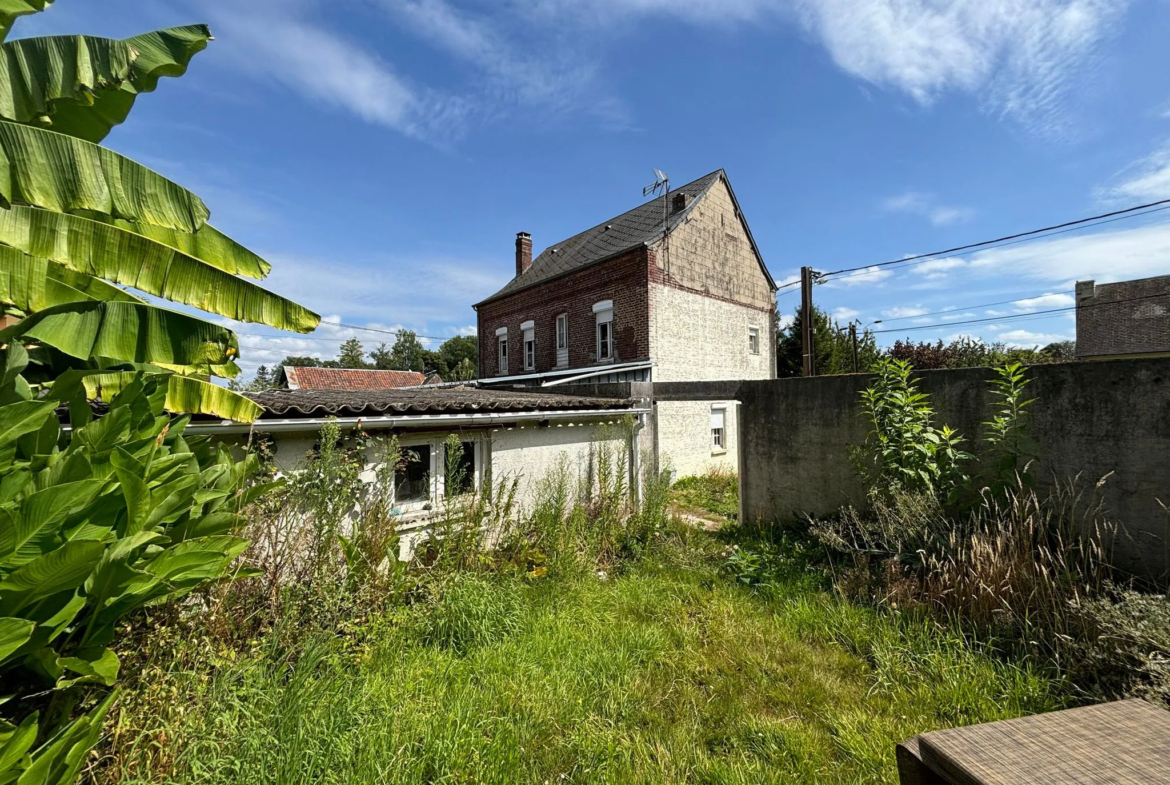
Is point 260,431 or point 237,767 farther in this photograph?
point 260,431

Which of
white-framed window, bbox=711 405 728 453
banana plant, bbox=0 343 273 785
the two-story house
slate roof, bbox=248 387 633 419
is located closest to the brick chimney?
the two-story house

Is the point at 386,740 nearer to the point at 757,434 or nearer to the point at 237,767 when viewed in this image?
the point at 237,767

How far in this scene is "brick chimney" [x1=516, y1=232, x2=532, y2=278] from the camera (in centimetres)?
2242

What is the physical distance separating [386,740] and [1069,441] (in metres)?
6.59

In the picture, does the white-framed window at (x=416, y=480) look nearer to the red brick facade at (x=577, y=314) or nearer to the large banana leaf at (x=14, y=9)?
the large banana leaf at (x=14, y=9)

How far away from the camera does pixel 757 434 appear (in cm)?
749

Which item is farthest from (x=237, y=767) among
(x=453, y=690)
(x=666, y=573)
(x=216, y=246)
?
(x=666, y=573)

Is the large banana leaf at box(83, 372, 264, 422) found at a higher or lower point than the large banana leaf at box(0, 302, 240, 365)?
lower

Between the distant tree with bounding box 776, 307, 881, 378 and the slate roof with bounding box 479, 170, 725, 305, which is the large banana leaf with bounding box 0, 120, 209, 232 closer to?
the slate roof with bounding box 479, 170, 725, 305

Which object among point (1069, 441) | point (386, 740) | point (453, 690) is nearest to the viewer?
point (386, 740)

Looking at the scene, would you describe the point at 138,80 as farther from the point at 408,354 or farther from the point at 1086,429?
the point at 408,354

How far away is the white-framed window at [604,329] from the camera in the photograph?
49.8 feet

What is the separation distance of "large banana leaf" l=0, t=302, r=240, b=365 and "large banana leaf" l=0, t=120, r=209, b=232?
2.05 ft

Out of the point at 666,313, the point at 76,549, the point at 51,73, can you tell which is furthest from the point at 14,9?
the point at 666,313
